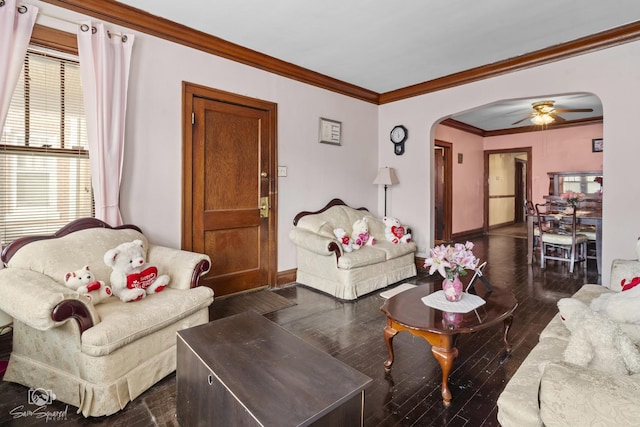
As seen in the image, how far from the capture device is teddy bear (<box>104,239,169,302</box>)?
210cm

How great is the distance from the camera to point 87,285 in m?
1.98

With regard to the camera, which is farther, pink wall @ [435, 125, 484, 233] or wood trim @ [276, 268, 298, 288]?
pink wall @ [435, 125, 484, 233]

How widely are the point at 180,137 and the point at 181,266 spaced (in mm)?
1416

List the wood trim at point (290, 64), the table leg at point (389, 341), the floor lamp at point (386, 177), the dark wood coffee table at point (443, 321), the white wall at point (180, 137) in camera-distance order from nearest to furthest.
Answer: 1. the dark wood coffee table at point (443, 321)
2. the table leg at point (389, 341)
3. the wood trim at point (290, 64)
4. the white wall at point (180, 137)
5. the floor lamp at point (386, 177)

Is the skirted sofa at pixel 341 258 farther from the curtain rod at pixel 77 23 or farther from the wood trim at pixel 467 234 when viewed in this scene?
the wood trim at pixel 467 234

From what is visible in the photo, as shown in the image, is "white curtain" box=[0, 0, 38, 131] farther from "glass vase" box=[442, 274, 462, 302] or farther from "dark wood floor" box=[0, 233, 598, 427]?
"glass vase" box=[442, 274, 462, 302]

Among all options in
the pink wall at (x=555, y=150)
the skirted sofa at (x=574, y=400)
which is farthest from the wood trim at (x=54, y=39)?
the pink wall at (x=555, y=150)

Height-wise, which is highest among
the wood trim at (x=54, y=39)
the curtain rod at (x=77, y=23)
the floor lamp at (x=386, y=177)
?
the curtain rod at (x=77, y=23)

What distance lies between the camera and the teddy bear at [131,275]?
82.5 inches

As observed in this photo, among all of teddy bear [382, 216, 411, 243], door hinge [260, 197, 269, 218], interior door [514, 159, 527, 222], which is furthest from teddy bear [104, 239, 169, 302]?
interior door [514, 159, 527, 222]

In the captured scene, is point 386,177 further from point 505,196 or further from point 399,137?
point 505,196

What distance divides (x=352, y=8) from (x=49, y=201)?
2.89m

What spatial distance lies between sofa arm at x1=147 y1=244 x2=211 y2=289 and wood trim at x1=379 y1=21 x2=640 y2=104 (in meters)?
3.89

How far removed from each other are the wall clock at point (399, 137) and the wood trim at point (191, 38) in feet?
3.44
